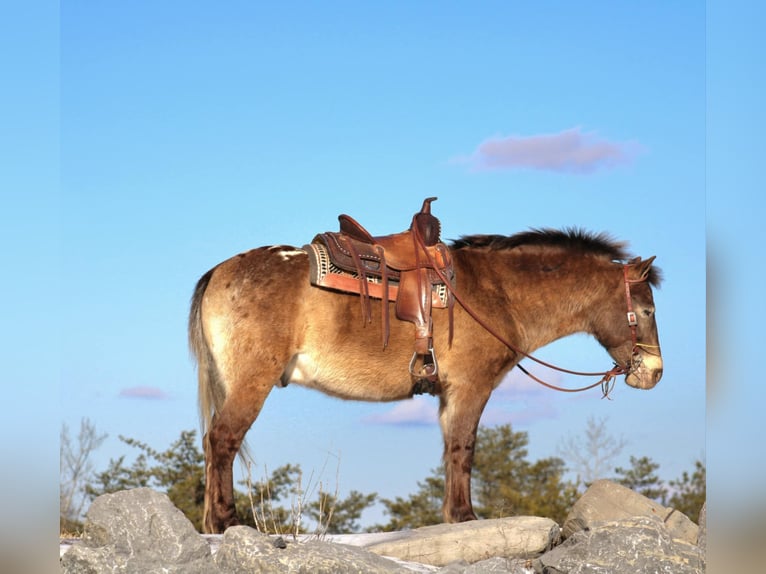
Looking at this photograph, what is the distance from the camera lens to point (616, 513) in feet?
27.3

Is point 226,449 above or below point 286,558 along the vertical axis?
above

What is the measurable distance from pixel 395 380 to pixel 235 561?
2.95 meters

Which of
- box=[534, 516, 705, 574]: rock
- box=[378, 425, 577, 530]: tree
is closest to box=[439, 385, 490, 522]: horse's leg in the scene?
box=[534, 516, 705, 574]: rock

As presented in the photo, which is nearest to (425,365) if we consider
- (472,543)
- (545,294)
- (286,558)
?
(545,294)

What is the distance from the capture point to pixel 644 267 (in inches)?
356

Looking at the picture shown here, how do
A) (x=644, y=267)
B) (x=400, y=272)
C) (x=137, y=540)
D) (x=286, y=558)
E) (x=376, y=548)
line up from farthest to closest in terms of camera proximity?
(x=644, y=267), (x=400, y=272), (x=376, y=548), (x=137, y=540), (x=286, y=558)

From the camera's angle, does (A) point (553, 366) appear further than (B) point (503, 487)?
No

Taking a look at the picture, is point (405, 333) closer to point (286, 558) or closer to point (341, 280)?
point (341, 280)

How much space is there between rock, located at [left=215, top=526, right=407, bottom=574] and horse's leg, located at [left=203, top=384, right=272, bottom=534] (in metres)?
1.76

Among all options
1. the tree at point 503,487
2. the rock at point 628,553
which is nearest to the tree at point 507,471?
the tree at point 503,487

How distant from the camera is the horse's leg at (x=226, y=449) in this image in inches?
301

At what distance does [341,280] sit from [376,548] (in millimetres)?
2564

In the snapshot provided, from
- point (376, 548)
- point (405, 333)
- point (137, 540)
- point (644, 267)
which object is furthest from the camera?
point (644, 267)
